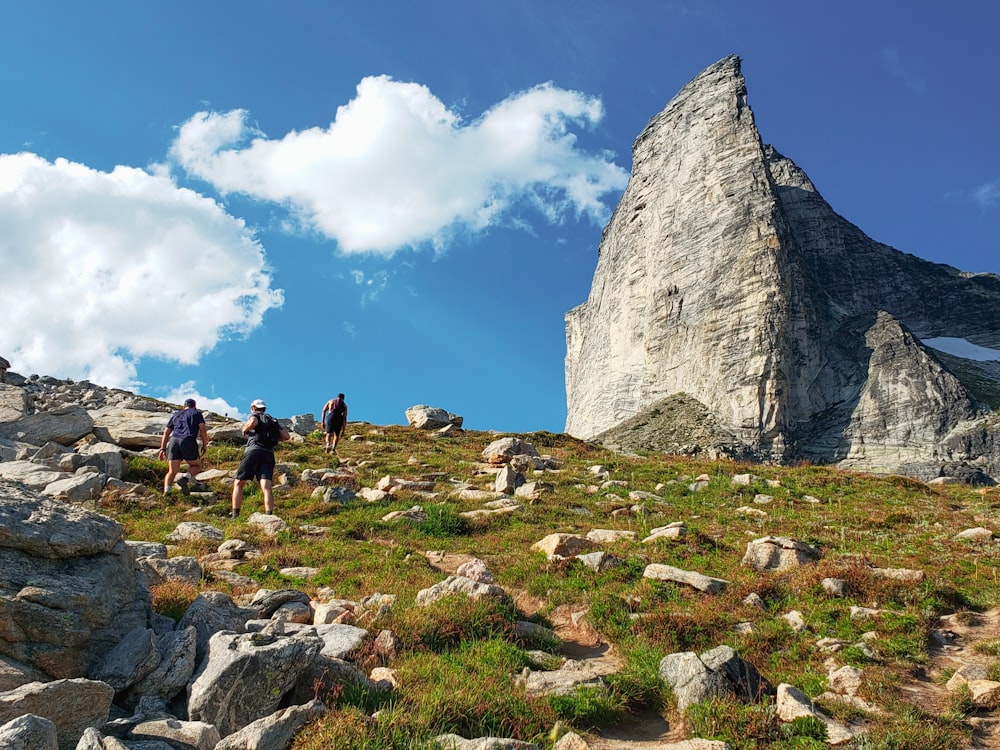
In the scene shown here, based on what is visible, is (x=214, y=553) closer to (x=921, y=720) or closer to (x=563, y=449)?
(x=921, y=720)

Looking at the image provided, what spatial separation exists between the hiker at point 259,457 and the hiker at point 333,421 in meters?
8.58

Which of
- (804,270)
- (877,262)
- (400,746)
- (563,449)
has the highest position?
(877,262)

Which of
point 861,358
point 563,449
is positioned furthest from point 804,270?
point 563,449

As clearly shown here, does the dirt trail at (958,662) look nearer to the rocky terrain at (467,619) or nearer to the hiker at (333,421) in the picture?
the rocky terrain at (467,619)

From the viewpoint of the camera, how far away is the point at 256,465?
48.5 ft

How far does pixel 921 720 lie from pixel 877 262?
302 ft

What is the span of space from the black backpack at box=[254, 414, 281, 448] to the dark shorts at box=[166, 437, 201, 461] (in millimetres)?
2465

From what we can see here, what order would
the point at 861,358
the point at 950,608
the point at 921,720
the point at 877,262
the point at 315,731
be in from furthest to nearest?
the point at 877,262 < the point at 861,358 < the point at 950,608 < the point at 921,720 < the point at 315,731

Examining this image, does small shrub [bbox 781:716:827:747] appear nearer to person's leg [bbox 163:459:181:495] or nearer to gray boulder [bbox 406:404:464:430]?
person's leg [bbox 163:459:181:495]

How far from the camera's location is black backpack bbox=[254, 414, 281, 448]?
15.1 meters

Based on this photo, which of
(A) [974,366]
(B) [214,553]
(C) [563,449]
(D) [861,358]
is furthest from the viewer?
(A) [974,366]

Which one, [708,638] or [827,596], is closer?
[708,638]

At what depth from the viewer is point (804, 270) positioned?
60656 mm

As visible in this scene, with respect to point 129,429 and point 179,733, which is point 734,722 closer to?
A: point 179,733
